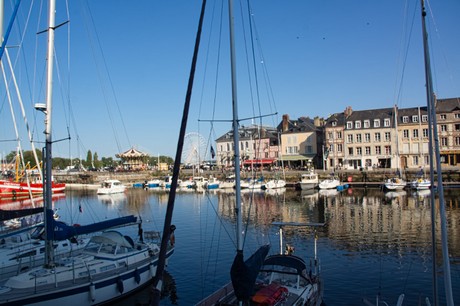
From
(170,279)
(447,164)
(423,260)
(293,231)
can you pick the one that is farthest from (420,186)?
(170,279)

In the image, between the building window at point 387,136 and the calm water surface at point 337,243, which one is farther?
the building window at point 387,136

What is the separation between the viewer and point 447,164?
8269cm

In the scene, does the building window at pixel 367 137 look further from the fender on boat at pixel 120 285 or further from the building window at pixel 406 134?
the fender on boat at pixel 120 285

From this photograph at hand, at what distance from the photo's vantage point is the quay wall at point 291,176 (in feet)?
245

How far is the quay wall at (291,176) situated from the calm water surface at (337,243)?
15232mm

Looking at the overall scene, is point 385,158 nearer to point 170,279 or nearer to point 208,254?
point 208,254

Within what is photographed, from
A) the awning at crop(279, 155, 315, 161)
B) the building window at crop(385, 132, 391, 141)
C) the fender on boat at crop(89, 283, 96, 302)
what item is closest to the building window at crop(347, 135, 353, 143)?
the building window at crop(385, 132, 391, 141)

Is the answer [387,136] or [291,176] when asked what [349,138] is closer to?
[387,136]

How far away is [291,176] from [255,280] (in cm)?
7922

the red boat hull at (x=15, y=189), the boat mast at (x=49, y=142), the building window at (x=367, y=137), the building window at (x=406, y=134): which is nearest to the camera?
the boat mast at (x=49, y=142)

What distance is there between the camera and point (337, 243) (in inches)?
1250

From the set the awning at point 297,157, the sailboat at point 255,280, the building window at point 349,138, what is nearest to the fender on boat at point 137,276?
the sailboat at point 255,280

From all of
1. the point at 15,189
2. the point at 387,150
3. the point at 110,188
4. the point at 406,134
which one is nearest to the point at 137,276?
the point at 15,189

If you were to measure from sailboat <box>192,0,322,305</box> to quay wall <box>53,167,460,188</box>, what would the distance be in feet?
208
